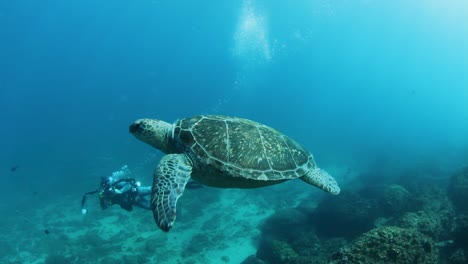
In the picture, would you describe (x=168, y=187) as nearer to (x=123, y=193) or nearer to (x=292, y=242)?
(x=292, y=242)

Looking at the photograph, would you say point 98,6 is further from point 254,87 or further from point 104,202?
point 104,202

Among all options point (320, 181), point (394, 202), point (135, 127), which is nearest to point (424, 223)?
point (320, 181)

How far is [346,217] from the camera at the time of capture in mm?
10523

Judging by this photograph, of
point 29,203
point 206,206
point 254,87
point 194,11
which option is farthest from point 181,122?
point 254,87

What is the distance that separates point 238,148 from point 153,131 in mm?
1771

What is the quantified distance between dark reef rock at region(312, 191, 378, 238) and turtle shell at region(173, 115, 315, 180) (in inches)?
218

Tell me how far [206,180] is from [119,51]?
185m

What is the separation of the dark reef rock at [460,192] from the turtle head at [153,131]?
10516 mm

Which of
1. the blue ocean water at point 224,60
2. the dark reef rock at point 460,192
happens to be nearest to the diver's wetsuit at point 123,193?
the dark reef rock at point 460,192

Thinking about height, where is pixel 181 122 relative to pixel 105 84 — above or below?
below

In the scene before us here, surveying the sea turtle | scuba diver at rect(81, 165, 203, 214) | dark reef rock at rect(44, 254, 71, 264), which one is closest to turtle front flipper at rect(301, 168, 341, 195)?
the sea turtle

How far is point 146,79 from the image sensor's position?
165m

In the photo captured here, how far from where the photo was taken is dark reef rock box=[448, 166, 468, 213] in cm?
1101

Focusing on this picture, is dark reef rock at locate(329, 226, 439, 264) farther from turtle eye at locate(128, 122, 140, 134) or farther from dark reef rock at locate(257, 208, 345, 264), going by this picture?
turtle eye at locate(128, 122, 140, 134)
